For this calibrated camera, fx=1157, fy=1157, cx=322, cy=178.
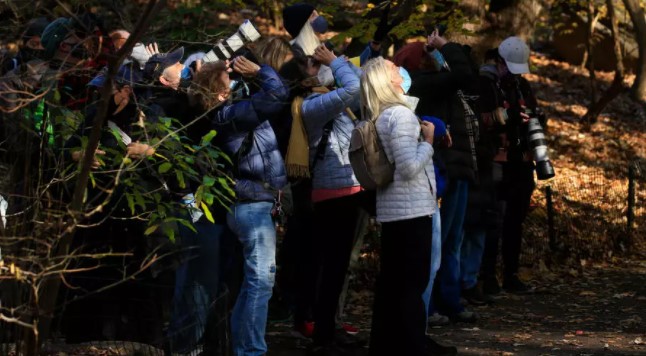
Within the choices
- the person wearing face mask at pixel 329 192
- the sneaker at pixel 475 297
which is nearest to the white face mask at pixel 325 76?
the person wearing face mask at pixel 329 192

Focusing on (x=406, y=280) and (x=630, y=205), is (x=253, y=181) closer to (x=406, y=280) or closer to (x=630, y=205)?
(x=406, y=280)

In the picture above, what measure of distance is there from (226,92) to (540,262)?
6.39 meters

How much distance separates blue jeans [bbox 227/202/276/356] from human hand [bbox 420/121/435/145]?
1.07 m

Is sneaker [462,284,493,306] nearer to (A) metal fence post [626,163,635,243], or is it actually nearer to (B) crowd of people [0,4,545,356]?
(B) crowd of people [0,4,545,356]

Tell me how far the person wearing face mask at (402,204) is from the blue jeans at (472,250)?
2.89 meters

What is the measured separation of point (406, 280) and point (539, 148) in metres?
3.60

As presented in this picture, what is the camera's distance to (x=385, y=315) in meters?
7.25

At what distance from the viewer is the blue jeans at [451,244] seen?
909 cm

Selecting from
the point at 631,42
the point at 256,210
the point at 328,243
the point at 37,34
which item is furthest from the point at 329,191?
the point at 631,42

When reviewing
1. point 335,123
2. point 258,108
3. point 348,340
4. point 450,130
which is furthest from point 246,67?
point 450,130

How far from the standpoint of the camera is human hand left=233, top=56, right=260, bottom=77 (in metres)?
7.02

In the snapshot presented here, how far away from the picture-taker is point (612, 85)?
19188 millimetres

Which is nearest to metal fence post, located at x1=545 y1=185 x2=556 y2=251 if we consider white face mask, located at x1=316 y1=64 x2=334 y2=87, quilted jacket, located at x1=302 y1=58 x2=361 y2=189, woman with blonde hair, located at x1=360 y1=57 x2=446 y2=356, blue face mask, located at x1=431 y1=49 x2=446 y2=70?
blue face mask, located at x1=431 y1=49 x2=446 y2=70

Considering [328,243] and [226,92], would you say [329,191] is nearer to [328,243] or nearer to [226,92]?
[328,243]
